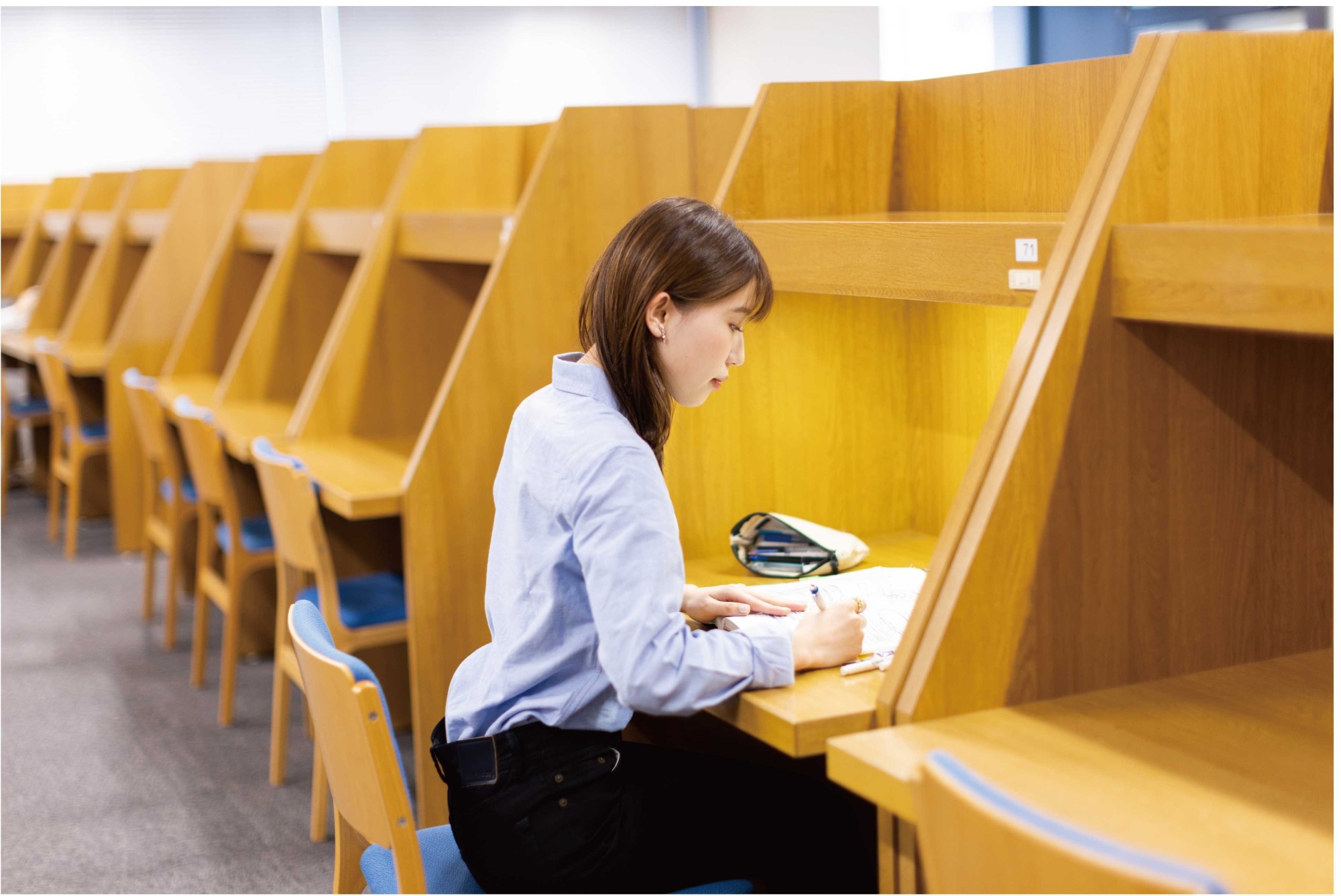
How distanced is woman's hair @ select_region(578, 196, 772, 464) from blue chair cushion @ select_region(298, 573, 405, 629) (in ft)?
4.41

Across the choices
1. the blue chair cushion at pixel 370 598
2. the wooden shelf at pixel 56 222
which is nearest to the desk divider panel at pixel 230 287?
the blue chair cushion at pixel 370 598

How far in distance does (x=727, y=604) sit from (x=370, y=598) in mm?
1370

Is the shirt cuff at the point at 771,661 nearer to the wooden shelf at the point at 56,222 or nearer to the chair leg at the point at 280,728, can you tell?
the chair leg at the point at 280,728

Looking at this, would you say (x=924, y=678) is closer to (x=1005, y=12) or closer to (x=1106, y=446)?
(x=1106, y=446)

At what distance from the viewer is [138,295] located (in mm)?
4707

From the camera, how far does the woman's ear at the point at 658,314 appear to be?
4.70 feet

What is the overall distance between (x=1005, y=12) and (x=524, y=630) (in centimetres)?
479

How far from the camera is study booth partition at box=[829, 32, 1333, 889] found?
129 cm

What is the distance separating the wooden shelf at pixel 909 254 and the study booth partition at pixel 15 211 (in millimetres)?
5836

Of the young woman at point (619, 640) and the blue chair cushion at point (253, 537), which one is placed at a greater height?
the young woman at point (619, 640)

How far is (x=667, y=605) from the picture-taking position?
1310 millimetres

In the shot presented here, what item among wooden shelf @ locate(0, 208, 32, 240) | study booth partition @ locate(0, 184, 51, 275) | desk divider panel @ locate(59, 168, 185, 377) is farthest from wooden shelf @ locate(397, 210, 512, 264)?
wooden shelf @ locate(0, 208, 32, 240)

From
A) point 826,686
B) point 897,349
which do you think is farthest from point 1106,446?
point 897,349

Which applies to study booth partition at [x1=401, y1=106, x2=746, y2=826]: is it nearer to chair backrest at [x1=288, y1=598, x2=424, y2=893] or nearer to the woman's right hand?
chair backrest at [x1=288, y1=598, x2=424, y2=893]
